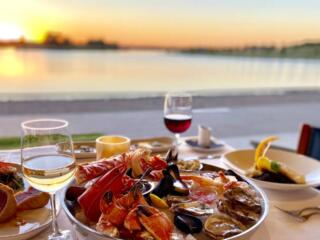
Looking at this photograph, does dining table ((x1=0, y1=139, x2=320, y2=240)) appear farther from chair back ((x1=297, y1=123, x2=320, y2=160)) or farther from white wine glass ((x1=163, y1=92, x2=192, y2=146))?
chair back ((x1=297, y1=123, x2=320, y2=160))

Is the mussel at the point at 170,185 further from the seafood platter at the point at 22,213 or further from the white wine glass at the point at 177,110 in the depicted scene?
the white wine glass at the point at 177,110

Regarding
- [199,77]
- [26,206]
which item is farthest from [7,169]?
[199,77]

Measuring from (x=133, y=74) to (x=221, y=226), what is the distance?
7.02 m

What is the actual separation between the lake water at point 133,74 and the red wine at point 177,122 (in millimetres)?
4456

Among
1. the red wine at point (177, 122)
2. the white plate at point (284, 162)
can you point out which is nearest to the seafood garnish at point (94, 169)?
the white plate at point (284, 162)

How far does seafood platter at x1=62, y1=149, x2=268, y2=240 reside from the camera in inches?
23.3

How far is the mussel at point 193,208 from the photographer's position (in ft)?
2.19

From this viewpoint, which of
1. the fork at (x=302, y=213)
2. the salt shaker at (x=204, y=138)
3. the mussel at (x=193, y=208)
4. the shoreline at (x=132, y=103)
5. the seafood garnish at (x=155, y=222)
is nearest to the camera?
the seafood garnish at (x=155, y=222)

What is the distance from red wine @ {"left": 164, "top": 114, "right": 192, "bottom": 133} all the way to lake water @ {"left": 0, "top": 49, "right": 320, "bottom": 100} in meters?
4.46

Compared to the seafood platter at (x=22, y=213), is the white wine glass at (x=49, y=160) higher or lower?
higher

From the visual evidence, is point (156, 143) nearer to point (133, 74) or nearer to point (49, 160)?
point (49, 160)

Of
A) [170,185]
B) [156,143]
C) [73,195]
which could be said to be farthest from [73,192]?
[156,143]

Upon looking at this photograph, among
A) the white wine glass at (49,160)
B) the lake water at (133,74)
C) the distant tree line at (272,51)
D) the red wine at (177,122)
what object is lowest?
the lake water at (133,74)

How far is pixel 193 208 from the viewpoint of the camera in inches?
26.8
